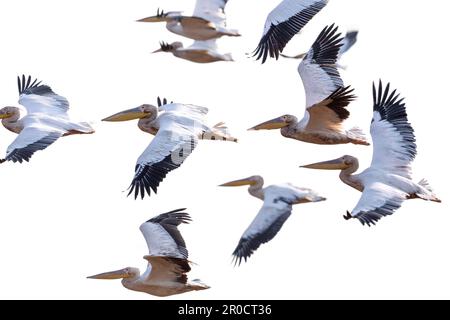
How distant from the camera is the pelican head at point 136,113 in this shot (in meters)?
17.5

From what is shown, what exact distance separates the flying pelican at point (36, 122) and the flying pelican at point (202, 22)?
169cm

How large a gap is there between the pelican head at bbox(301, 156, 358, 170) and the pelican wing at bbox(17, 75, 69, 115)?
336 cm

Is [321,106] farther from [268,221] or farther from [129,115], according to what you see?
[129,115]

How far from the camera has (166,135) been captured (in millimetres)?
16625

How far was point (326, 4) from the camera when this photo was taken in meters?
17.4

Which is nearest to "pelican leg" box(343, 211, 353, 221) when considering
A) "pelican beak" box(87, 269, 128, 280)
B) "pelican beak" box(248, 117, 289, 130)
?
"pelican beak" box(248, 117, 289, 130)

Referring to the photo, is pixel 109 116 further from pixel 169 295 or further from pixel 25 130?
pixel 169 295

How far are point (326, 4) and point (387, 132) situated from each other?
1.84m

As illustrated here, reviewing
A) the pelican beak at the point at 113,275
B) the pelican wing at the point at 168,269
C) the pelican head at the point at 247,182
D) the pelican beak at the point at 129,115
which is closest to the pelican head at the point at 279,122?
the pelican head at the point at 247,182

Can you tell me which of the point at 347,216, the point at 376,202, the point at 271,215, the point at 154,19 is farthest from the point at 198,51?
the point at 347,216

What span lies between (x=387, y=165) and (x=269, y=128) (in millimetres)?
1828

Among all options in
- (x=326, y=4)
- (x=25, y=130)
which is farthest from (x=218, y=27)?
(x=25, y=130)

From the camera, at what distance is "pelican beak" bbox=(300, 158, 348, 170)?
16.7m

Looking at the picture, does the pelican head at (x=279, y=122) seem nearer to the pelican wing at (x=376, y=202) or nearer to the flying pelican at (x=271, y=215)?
the flying pelican at (x=271, y=215)
